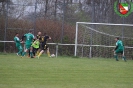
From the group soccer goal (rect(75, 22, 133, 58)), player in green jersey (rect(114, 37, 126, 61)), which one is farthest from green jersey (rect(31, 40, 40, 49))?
player in green jersey (rect(114, 37, 126, 61))

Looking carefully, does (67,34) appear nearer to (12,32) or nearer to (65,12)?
(65,12)

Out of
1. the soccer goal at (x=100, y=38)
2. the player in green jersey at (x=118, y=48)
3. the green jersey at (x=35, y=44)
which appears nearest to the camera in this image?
the player in green jersey at (x=118, y=48)

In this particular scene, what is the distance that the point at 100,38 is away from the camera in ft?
88.9

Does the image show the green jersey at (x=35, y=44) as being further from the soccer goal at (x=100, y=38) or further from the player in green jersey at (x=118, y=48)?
the player in green jersey at (x=118, y=48)

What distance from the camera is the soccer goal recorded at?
26842 mm

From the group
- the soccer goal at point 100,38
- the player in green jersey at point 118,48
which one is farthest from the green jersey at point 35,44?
the player in green jersey at point 118,48

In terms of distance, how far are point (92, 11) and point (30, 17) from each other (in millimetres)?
4943

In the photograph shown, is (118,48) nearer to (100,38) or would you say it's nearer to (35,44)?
(100,38)

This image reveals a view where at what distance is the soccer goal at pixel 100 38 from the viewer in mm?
26842

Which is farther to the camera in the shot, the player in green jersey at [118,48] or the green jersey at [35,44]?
the green jersey at [35,44]

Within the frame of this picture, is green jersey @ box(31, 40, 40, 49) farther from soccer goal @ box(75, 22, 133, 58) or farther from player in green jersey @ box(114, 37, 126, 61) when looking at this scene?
player in green jersey @ box(114, 37, 126, 61)

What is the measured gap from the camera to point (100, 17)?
28.3 m

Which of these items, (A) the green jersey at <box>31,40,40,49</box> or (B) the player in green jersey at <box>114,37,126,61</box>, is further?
(A) the green jersey at <box>31,40,40,49</box>

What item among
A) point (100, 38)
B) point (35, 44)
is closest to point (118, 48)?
point (100, 38)
